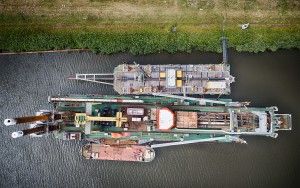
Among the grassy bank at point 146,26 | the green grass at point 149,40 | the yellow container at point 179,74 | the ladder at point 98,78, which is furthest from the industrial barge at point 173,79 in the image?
the grassy bank at point 146,26

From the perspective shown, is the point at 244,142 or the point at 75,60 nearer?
the point at 244,142

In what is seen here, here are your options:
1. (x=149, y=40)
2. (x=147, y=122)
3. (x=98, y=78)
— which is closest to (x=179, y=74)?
(x=149, y=40)

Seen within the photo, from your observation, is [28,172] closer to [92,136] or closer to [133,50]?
[92,136]

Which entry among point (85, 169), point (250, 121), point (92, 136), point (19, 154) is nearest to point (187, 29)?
point (250, 121)

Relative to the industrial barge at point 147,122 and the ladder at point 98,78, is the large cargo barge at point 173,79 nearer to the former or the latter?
the industrial barge at point 147,122

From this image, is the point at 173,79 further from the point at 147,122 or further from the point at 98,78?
the point at 98,78
